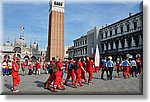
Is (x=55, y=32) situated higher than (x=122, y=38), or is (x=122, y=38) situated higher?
(x=55, y=32)

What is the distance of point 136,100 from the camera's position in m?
7.17

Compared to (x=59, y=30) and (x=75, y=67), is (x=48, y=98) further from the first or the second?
(x=59, y=30)

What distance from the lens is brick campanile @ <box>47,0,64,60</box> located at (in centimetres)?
6041

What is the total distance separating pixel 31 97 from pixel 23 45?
9692cm

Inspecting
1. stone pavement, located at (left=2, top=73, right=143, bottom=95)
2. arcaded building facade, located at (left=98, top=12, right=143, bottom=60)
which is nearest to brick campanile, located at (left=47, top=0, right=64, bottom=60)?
arcaded building facade, located at (left=98, top=12, right=143, bottom=60)

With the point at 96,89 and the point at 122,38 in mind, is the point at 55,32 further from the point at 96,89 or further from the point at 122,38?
the point at 96,89

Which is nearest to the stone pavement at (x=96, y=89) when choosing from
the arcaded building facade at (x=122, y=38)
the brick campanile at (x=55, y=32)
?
the arcaded building facade at (x=122, y=38)

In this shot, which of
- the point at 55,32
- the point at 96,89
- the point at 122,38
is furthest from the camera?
the point at 55,32

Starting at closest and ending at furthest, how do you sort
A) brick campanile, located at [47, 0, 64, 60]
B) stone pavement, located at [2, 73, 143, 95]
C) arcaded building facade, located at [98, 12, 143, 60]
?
stone pavement, located at [2, 73, 143, 95] → arcaded building facade, located at [98, 12, 143, 60] → brick campanile, located at [47, 0, 64, 60]

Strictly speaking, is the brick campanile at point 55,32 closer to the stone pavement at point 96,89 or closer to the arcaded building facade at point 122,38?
the arcaded building facade at point 122,38

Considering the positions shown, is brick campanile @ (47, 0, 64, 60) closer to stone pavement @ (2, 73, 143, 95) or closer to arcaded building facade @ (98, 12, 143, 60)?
arcaded building facade @ (98, 12, 143, 60)

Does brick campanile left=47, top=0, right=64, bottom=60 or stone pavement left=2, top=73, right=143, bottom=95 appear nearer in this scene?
stone pavement left=2, top=73, right=143, bottom=95

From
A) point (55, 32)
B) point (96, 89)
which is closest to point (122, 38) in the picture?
point (55, 32)

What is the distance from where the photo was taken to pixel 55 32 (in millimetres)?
60312
